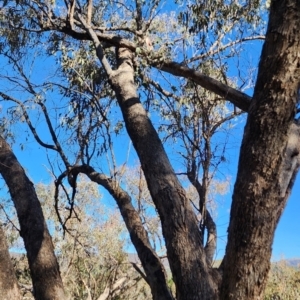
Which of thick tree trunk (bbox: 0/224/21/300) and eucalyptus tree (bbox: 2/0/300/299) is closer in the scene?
eucalyptus tree (bbox: 2/0/300/299)

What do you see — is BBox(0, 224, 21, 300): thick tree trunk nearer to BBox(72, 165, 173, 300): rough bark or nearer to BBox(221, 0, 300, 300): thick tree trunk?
BBox(72, 165, 173, 300): rough bark

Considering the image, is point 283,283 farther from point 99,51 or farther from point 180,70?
point 99,51

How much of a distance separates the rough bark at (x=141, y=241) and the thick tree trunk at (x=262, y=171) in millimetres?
1055

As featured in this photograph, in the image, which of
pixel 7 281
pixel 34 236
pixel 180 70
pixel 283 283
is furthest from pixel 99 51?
pixel 283 283

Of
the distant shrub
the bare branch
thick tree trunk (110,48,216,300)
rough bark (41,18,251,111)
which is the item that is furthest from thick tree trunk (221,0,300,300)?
the distant shrub

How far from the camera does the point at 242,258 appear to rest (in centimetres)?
185

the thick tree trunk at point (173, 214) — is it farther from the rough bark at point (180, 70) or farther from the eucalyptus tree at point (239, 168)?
Answer: the rough bark at point (180, 70)

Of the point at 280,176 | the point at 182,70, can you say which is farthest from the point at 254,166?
the point at 182,70

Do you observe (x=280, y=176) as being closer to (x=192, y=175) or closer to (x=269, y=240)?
(x=269, y=240)

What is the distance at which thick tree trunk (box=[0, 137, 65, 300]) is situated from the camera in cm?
331

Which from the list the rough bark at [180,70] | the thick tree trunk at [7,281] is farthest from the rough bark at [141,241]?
the rough bark at [180,70]

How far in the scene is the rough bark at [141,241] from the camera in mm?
2898

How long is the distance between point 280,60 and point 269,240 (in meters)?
0.71

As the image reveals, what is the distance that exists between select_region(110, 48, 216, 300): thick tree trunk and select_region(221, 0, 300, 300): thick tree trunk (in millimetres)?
565
